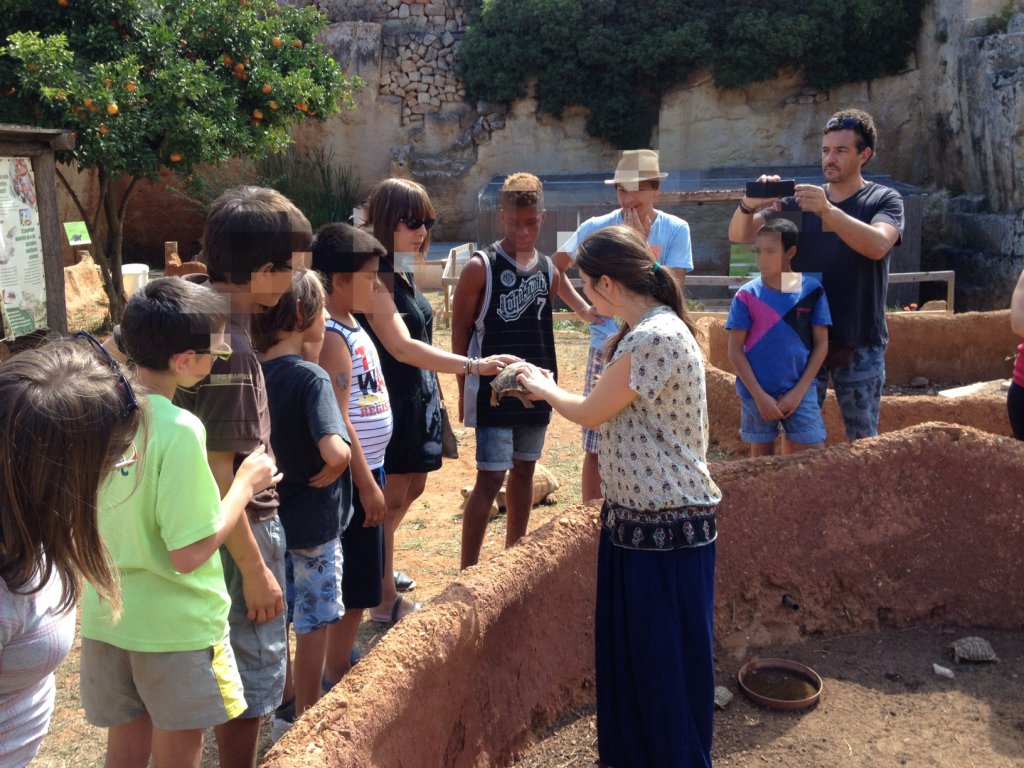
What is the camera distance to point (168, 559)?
2.10m

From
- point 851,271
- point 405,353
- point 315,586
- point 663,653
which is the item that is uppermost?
point 851,271

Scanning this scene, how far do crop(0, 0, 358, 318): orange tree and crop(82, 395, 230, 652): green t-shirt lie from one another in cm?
789

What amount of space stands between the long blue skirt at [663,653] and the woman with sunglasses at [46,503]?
1416mm

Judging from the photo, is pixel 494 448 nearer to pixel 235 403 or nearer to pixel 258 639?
pixel 258 639

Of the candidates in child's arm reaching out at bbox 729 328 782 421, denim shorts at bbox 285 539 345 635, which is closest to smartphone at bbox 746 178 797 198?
child's arm reaching out at bbox 729 328 782 421

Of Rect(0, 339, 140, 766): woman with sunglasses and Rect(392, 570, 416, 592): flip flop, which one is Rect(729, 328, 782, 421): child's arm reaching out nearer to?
Rect(392, 570, 416, 592): flip flop

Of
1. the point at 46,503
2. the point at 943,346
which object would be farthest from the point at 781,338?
the point at 943,346

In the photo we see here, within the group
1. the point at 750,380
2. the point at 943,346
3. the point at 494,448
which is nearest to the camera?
the point at 494,448

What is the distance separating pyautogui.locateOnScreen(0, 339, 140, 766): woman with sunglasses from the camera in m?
1.53

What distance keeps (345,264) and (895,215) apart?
7.95ft

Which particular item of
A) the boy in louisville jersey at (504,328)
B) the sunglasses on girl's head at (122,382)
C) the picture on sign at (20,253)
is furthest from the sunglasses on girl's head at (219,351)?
the picture on sign at (20,253)

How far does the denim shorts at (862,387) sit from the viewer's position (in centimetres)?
413

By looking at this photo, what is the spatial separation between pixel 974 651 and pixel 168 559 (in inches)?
112

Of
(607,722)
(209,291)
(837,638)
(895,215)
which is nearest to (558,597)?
(607,722)
